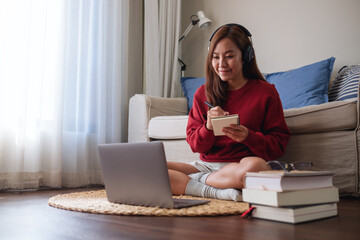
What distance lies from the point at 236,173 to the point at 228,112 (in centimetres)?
24

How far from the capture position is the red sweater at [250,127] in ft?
4.82

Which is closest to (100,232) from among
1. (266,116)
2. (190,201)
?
(190,201)

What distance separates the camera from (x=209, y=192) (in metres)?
1.40

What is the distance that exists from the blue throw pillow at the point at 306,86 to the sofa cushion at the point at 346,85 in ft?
0.17

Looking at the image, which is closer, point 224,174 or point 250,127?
point 224,174

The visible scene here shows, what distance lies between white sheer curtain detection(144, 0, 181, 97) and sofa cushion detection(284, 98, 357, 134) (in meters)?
1.40

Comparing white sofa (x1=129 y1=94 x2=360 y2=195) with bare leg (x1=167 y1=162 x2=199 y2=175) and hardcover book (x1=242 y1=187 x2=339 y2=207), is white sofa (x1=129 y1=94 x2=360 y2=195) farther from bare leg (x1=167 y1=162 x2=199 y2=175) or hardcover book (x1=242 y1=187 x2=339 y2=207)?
hardcover book (x1=242 y1=187 x2=339 y2=207)

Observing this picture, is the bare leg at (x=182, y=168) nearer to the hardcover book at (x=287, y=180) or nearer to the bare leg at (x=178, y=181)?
the bare leg at (x=178, y=181)

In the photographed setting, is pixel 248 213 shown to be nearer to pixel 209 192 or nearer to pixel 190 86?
pixel 209 192

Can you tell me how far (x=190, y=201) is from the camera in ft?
3.99

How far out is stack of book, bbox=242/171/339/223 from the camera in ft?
2.96

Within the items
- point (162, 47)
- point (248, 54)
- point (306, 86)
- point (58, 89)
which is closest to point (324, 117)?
point (248, 54)

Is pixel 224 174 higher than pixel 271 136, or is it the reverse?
pixel 271 136

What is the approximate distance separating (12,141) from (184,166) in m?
1.03
